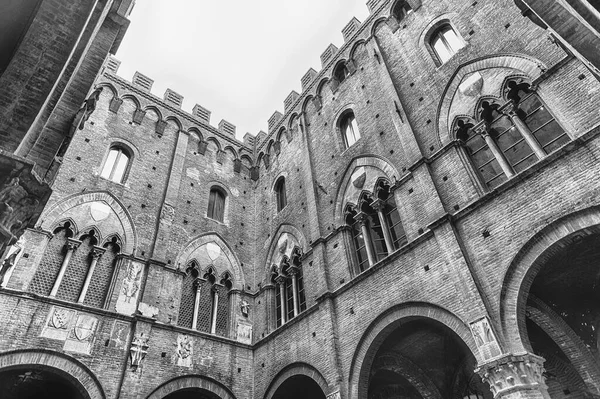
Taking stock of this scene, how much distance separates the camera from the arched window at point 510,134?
23.3 ft

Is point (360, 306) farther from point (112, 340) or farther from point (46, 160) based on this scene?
point (46, 160)

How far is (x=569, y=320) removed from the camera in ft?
25.4

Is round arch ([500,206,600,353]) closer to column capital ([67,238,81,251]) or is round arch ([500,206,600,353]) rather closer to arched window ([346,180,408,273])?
arched window ([346,180,408,273])

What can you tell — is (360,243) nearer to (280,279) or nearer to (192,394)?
(280,279)

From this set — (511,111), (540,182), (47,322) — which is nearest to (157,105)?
(47,322)

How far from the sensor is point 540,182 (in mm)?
6480

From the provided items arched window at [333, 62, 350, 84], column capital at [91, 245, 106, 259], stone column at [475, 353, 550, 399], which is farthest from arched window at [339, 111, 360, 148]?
column capital at [91, 245, 106, 259]

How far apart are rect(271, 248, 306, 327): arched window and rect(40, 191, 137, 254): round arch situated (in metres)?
4.36

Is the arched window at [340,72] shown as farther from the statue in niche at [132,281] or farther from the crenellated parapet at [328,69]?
the statue in niche at [132,281]

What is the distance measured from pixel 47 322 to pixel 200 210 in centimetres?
571

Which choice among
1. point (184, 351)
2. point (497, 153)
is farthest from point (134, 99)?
point (497, 153)

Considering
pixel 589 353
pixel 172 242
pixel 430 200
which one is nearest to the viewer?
pixel 589 353

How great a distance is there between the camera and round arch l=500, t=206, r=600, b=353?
572 cm

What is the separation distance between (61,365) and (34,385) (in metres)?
1.68
